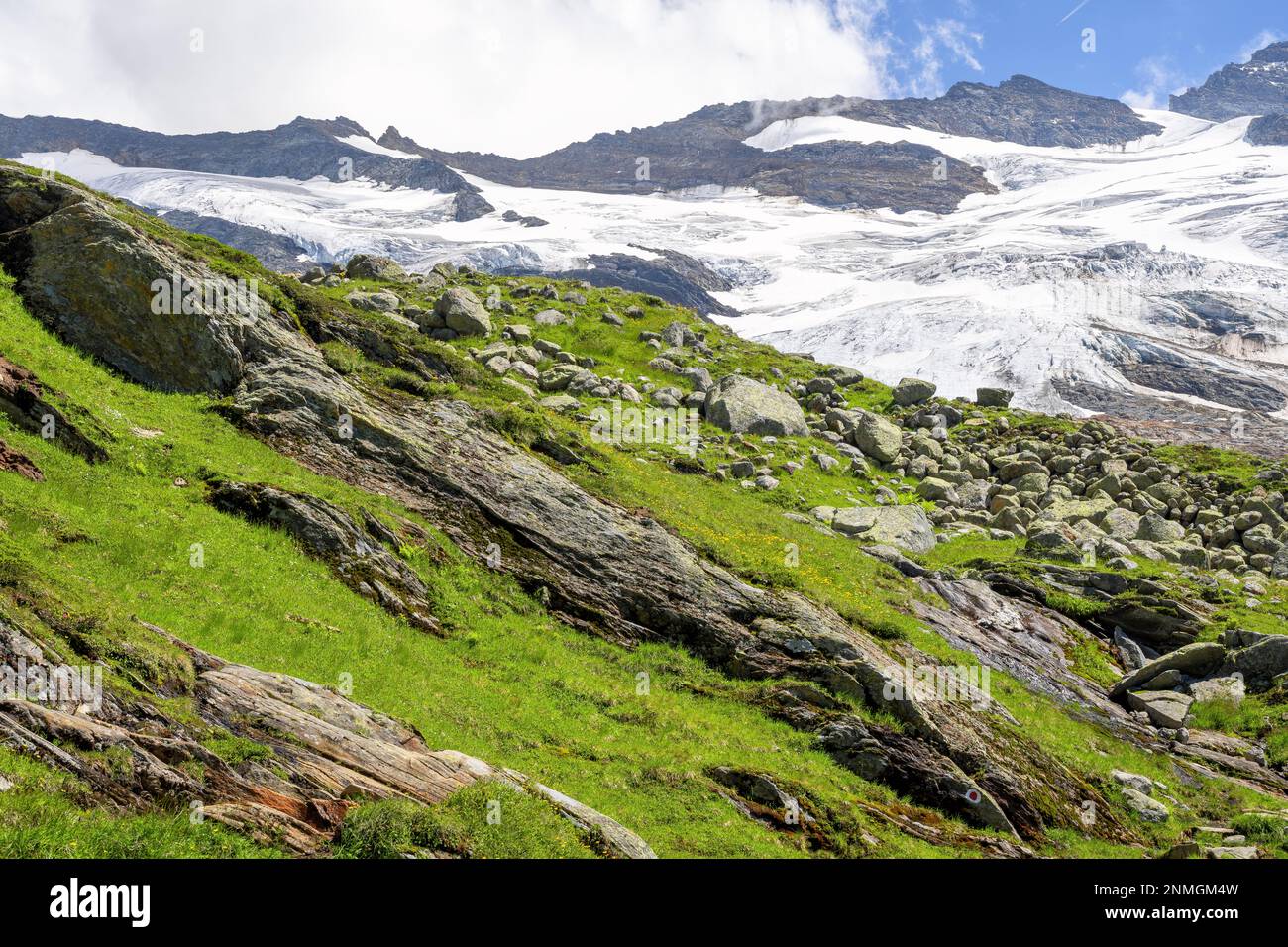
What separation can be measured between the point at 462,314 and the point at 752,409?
2034 centimetres

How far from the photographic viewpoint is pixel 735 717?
18.6 meters

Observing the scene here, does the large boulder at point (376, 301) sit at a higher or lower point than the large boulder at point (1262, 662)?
higher

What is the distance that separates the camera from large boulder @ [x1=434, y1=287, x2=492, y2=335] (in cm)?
4947

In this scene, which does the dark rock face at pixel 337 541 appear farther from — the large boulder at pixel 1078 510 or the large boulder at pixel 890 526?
the large boulder at pixel 1078 510

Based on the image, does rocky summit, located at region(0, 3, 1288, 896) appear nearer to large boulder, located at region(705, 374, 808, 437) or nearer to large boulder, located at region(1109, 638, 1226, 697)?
large boulder, located at region(1109, 638, 1226, 697)

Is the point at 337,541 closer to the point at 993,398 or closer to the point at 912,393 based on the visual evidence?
the point at 912,393

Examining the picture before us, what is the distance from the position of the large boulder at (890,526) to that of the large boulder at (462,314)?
27.2 m

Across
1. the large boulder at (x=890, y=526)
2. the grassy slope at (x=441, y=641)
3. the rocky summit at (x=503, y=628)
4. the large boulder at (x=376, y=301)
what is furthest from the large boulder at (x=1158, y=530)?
the large boulder at (x=376, y=301)

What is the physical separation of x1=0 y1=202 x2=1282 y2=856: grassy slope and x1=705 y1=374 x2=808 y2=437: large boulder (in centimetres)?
2371

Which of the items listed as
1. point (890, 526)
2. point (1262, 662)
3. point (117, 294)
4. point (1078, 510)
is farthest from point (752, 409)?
point (117, 294)

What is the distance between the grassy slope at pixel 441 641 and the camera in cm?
1377

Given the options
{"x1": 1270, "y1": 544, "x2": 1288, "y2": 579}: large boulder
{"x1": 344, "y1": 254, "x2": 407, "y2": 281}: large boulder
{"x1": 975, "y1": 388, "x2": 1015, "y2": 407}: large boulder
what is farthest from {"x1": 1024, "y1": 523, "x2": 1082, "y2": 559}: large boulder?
{"x1": 344, "y1": 254, "x2": 407, "y2": 281}: large boulder

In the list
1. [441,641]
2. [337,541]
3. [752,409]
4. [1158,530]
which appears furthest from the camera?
[752,409]

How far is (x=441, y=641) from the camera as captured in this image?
58.7 ft
